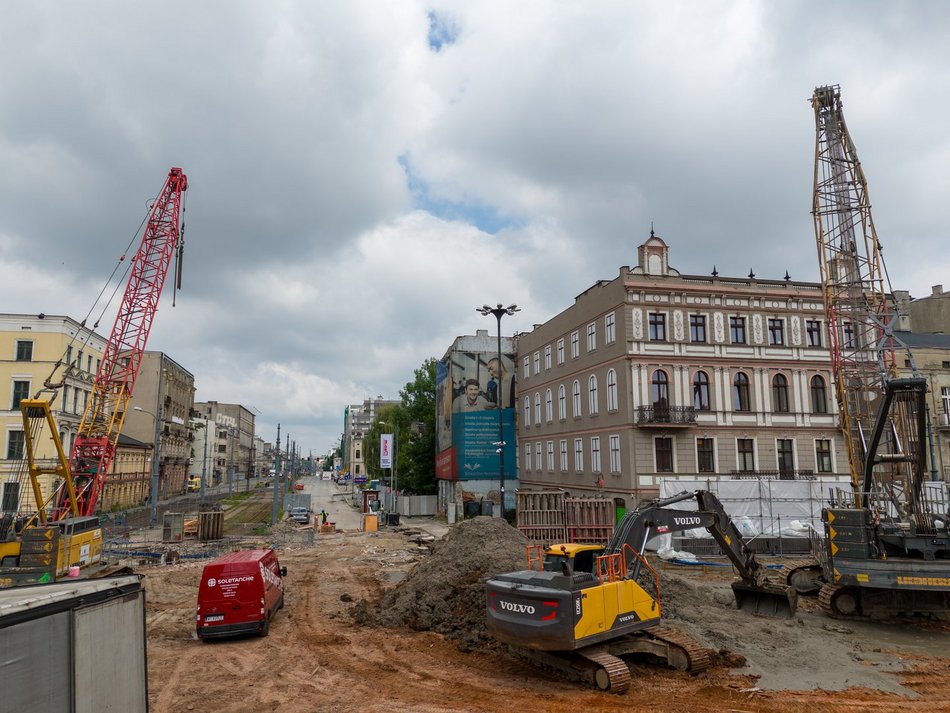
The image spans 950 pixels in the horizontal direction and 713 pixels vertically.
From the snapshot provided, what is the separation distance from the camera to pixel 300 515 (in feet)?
175

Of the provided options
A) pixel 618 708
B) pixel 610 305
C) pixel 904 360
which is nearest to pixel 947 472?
pixel 904 360

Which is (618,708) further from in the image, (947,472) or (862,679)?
(947,472)

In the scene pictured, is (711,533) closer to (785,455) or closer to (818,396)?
(785,455)

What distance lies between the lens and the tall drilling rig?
1581 cm

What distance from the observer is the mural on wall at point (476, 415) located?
52.4 meters

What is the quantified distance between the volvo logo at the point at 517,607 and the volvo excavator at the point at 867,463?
31.0 ft

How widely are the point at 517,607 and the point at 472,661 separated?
112 inches

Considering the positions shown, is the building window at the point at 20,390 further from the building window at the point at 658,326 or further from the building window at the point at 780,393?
the building window at the point at 780,393

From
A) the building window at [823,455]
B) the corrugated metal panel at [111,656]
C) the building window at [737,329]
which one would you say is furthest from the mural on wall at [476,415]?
the corrugated metal panel at [111,656]

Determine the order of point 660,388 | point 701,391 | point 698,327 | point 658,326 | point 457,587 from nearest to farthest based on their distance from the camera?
point 457,587, point 660,388, point 658,326, point 701,391, point 698,327

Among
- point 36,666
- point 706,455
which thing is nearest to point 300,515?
point 706,455

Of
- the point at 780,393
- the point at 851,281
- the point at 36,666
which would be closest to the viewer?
the point at 36,666

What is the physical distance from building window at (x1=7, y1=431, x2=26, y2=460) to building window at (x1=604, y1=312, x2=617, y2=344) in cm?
4434

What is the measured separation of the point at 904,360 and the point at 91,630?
173 ft
